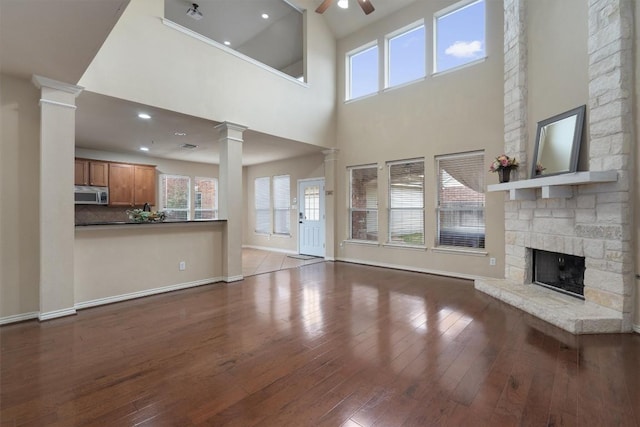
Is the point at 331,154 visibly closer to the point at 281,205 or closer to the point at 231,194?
the point at 281,205

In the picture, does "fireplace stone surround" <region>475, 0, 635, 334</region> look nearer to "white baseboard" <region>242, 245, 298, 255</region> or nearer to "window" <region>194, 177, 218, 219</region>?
"white baseboard" <region>242, 245, 298, 255</region>

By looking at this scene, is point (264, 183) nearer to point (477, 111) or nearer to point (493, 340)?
point (477, 111)

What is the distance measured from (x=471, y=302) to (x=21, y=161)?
5411mm

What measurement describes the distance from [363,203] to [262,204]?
3.54 metres

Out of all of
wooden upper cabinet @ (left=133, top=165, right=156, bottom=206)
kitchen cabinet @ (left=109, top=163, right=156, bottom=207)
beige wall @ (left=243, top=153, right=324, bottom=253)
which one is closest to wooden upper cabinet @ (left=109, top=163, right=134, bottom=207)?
kitchen cabinet @ (left=109, top=163, right=156, bottom=207)

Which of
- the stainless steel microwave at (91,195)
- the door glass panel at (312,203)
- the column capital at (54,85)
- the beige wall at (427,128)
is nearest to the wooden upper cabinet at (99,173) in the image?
the stainless steel microwave at (91,195)

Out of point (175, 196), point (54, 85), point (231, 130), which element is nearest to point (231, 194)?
point (231, 130)

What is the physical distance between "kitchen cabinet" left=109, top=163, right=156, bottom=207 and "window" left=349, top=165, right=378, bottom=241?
16.0ft

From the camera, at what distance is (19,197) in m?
3.25

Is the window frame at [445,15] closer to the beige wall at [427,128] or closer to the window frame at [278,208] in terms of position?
the beige wall at [427,128]

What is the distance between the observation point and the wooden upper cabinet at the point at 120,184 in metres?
6.85

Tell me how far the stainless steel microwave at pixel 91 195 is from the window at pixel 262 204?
3.71 meters

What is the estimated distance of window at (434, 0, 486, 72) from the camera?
16.5ft

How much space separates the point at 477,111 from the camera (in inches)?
196
